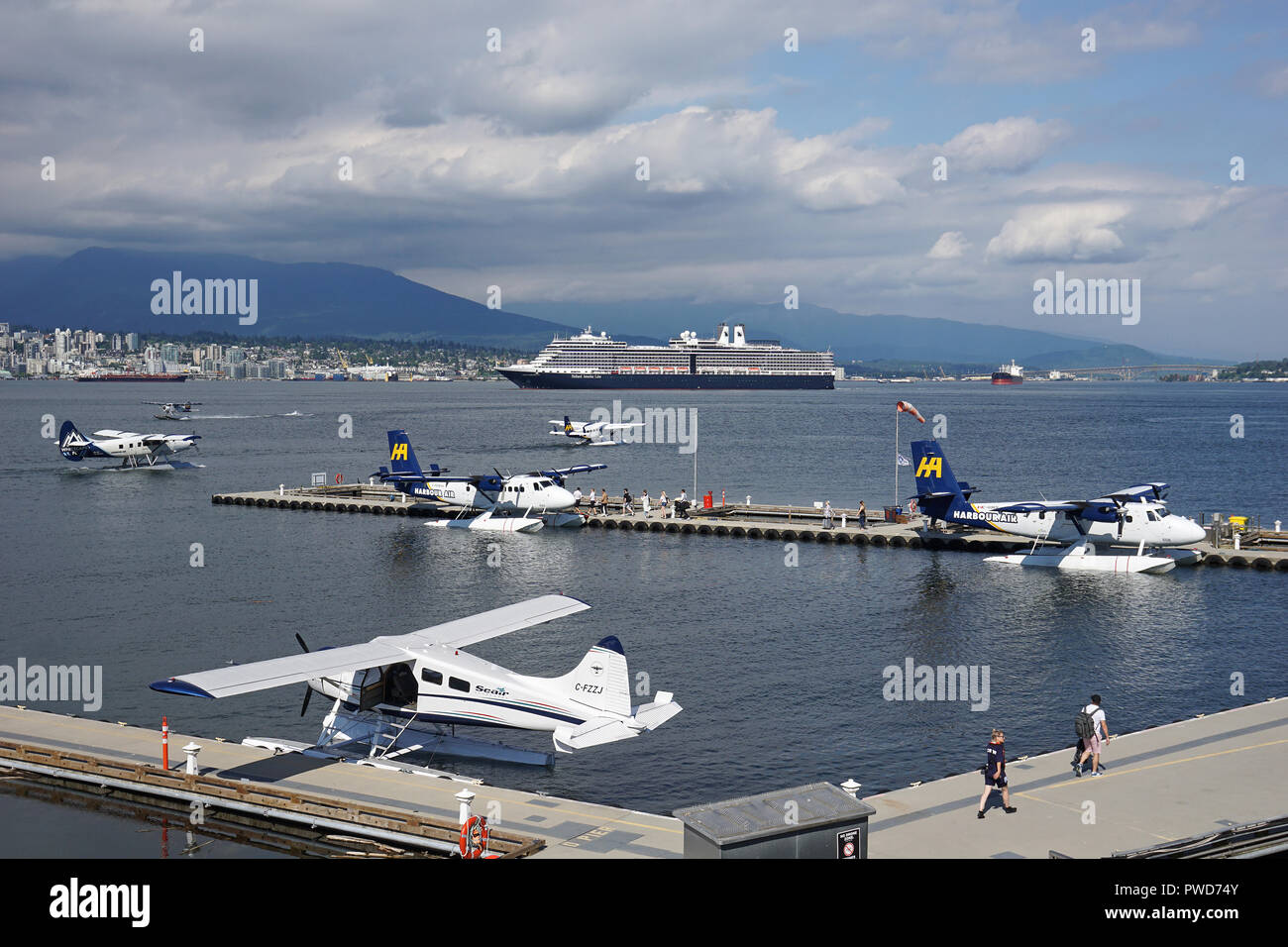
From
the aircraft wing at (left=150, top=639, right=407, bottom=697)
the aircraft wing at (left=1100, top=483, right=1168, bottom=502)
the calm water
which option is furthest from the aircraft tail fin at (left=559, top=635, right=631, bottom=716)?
the aircraft wing at (left=1100, top=483, right=1168, bottom=502)

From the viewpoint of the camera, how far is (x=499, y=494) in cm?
5438

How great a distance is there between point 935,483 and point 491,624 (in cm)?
2916

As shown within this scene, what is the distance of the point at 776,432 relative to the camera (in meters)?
120

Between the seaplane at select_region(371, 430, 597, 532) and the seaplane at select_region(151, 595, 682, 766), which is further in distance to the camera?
the seaplane at select_region(371, 430, 597, 532)

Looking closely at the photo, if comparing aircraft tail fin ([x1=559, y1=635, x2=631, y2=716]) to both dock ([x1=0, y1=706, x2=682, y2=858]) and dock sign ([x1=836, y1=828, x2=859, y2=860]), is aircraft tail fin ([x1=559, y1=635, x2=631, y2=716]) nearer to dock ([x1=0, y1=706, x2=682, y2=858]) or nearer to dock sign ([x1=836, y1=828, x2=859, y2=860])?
dock ([x1=0, y1=706, x2=682, y2=858])

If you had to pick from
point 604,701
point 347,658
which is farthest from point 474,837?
point 347,658

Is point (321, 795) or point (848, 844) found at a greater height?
point (848, 844)

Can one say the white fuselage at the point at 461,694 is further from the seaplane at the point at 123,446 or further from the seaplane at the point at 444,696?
the seaplane at the point at 123,446

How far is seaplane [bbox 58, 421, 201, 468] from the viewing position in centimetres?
8000

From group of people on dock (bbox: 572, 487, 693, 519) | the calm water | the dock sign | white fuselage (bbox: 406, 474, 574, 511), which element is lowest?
the calm water

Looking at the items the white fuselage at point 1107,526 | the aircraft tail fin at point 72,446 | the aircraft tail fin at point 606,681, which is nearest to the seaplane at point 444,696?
the aircraft tail fin at point 606,681

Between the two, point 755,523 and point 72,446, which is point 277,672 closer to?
point 755,523
